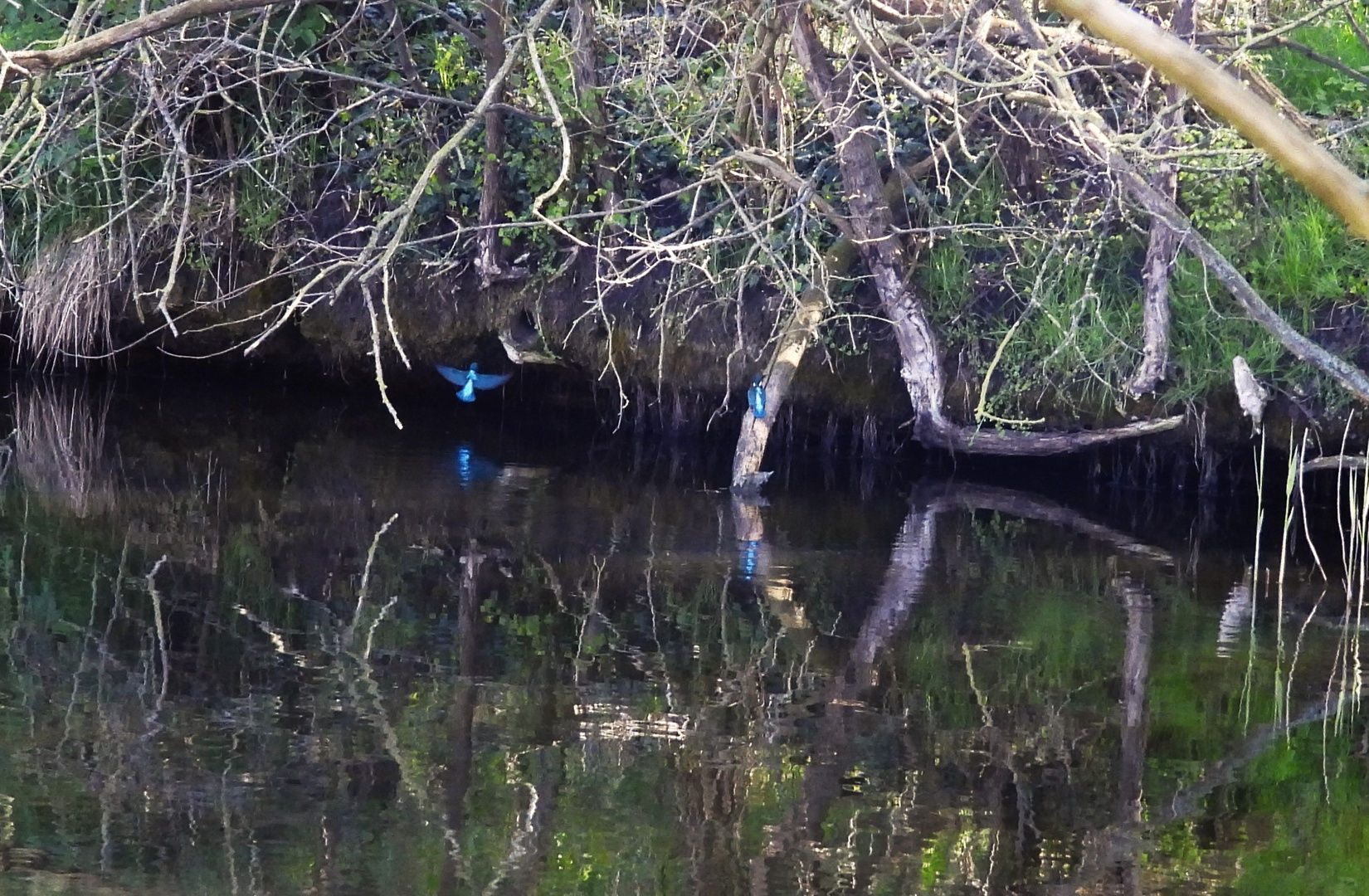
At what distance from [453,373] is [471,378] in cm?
15

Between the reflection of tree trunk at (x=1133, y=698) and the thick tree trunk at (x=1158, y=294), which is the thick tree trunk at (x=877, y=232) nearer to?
the thick tree trunk at (x=1158, y=294)

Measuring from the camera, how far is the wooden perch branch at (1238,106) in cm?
121

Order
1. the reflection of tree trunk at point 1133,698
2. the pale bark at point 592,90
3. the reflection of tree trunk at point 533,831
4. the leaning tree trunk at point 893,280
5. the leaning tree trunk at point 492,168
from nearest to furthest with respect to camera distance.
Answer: the reflection of tree trunk at point 533,831
the reflection of tree trunk at point 1133,698
the leaning tree trunk at point 893,280
the pale bark at point 592,90
the leaning tree trunk at point 492,168

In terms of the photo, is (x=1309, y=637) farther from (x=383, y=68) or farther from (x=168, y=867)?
(x=383, y=68)

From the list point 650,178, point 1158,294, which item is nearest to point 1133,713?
point 1158,294

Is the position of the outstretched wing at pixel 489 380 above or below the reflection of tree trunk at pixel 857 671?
above

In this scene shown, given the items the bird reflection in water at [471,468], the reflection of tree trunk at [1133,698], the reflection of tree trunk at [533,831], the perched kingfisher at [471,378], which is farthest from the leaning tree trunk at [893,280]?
the reflection of tree trunk at [533,831]

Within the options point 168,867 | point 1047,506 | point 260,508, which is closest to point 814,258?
point 1047,506

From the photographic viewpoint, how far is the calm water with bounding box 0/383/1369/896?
10.6 ft

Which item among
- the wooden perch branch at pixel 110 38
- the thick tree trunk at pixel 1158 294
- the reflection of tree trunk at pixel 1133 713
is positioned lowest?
the reflection of tree trunk at pixel 1133 713

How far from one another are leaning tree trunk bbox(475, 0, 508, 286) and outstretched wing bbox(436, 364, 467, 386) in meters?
0.74

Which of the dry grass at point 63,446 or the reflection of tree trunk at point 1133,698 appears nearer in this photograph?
the reflection of tree trunk at point 1133,698

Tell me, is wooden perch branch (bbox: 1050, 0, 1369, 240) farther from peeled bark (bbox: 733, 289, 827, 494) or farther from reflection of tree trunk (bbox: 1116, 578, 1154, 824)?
peeled bark (bbox: 733, 289, 827, 494)

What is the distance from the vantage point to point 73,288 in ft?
29.0
